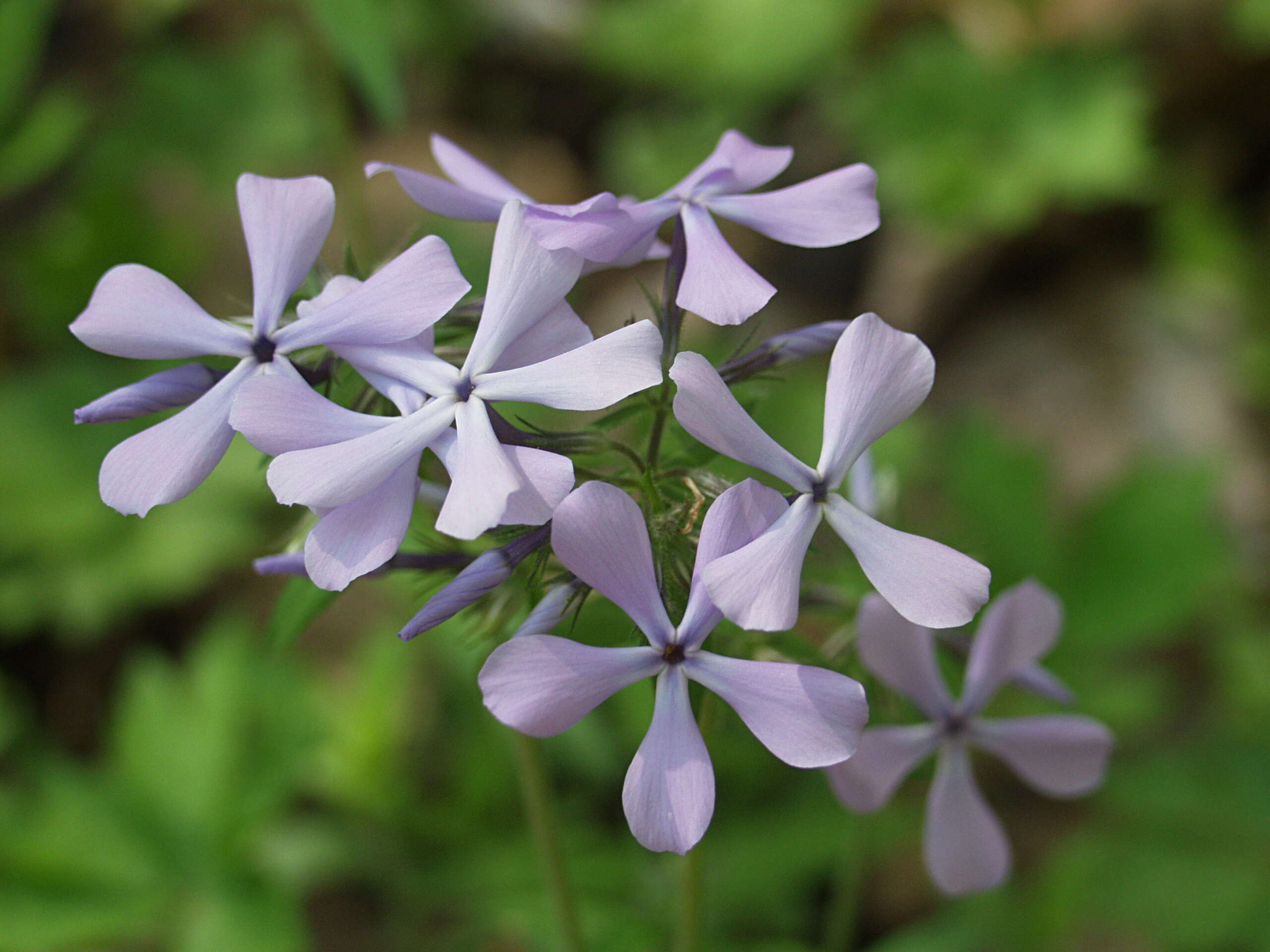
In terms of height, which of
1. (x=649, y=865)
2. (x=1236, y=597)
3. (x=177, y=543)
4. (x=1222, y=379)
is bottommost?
(x=649, y=865)

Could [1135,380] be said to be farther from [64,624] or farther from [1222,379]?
[64,624]

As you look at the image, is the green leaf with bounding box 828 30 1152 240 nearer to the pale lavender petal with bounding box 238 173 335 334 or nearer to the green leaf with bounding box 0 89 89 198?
the green leaf with bounding box 0 89 89 198

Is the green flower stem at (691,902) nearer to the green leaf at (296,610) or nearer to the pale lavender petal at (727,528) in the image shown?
the pale lavender petal at (727,528)

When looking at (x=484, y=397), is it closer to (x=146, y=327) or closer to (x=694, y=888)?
(x=146, y=327)

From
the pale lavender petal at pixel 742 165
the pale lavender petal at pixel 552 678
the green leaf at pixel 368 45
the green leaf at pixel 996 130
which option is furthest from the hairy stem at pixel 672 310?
the green leaf at pixel 996 130

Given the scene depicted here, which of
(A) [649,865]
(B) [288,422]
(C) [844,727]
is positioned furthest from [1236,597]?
(B) [288,422]

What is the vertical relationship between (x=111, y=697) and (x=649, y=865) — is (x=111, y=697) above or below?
above
